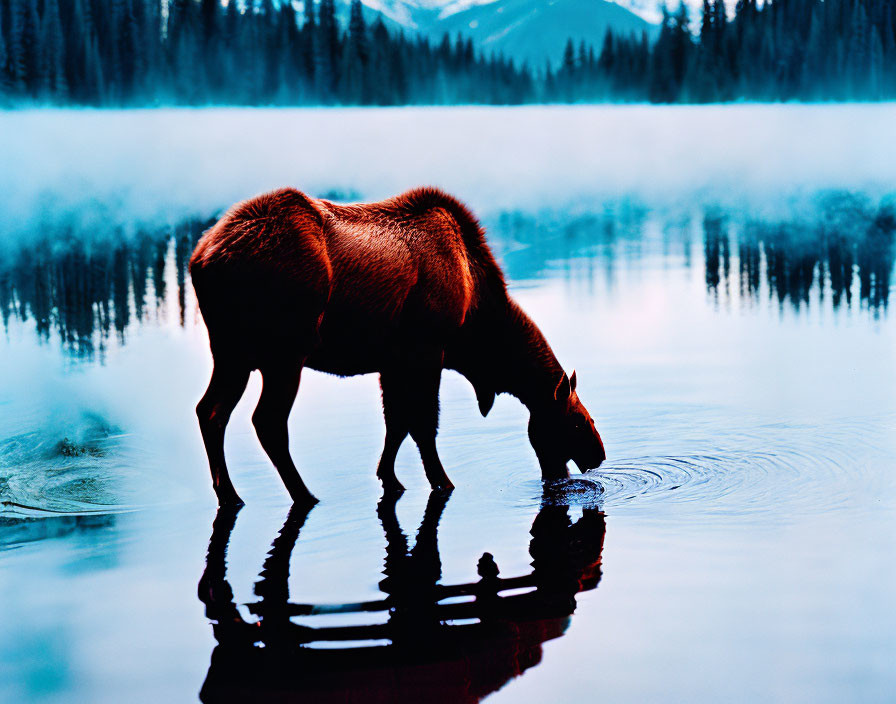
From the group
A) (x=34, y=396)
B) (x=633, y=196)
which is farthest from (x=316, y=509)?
(x=633, y=196)

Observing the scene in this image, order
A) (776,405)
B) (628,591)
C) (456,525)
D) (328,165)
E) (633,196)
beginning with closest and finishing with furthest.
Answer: (628,591), (456,525), (776,405), (328,165), (633,196)

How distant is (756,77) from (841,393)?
95.1 ft

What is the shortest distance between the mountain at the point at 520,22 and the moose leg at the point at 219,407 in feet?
58.8

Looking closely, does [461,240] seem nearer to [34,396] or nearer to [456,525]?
[456,525]

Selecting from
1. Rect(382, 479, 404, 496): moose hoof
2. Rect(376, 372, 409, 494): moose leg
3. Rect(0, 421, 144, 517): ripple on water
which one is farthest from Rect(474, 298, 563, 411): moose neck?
Rect(0, 421, 144, 517): ripple on water

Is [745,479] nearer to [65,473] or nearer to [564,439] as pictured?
A: [564,439]

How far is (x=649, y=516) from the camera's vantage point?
6.89 metres

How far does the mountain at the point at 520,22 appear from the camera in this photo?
87.1ft

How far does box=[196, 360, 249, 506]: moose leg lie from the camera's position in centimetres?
712

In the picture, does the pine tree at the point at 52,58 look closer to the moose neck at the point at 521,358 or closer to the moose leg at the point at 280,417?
the moose neck at the point at 521,358

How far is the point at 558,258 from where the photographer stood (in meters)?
22.5

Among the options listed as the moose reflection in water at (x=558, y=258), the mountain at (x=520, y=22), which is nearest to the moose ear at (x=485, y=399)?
the moose reflection in water at (x=558, y=258)

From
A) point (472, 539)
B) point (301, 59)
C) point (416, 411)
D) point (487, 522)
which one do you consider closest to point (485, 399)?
point (416, 411)

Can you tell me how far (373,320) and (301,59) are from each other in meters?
25.2
